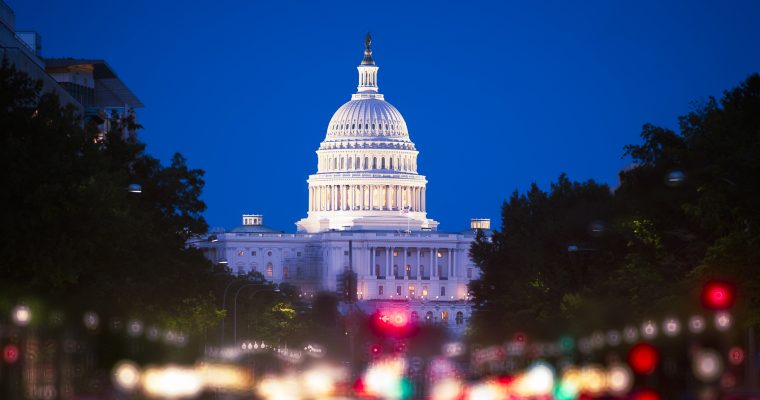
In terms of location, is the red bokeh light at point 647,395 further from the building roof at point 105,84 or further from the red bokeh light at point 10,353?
the building roof at point 105,84

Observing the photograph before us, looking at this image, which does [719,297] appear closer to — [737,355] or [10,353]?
[10,353]

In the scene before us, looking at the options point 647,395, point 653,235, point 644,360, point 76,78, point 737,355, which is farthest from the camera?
point 76,78

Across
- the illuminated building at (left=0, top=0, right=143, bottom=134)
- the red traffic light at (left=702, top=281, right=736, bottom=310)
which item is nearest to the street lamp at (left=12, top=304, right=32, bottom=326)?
the red traffic light at (left=702, top=281, right=736, bottom=310)

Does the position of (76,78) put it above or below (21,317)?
above

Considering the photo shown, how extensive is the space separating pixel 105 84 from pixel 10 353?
104 meters

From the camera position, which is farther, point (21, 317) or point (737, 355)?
point (737, 355)

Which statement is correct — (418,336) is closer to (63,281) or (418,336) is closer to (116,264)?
(116,264)

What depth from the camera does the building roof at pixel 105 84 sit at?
478 feet

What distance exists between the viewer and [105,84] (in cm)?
15338

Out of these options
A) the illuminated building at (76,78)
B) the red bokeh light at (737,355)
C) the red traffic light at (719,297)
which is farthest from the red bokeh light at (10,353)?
the illuminated building at (76,78)

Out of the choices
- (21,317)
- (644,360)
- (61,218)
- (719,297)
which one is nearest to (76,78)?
(61,218)

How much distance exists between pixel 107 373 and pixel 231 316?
329ft

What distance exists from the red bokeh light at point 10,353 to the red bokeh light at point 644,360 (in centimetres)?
2219

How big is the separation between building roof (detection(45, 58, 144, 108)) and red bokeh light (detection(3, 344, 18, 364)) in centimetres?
9046
